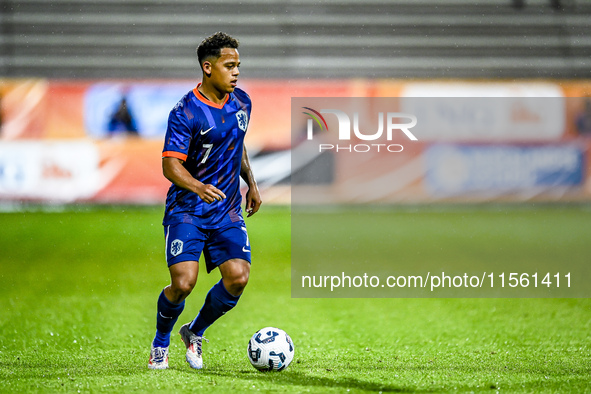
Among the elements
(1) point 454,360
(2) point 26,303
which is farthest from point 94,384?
(2) point 26,303

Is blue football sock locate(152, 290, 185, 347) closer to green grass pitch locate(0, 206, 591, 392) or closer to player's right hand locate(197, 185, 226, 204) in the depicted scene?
green grass pitch locate(0, 206, 591, 392)

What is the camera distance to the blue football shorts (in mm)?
4180

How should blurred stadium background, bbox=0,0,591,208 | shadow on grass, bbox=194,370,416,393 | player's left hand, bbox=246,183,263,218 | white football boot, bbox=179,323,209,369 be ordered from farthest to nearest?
blurred stadium background, bbox=0,0,591,208, player's left hand, bbox=246,183,263,218, white football boot, bbox=179,323,209,369, shadow on grass, bbox=194,370,416,393

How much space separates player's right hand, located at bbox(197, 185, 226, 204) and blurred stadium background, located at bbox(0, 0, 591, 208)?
31.5 ft

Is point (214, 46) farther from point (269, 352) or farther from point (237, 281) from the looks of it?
point (269, 352)

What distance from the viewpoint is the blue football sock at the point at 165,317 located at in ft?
14.1

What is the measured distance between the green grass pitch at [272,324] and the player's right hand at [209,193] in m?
0.96

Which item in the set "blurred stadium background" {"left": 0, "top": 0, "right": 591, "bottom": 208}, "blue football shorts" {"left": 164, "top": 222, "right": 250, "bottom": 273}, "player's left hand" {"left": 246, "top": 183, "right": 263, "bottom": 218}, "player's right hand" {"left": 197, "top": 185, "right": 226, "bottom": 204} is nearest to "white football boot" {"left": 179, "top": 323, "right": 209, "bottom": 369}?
"blue football shorts" {"left": 164, "top": 222, "right": 250, "bottom": 273}

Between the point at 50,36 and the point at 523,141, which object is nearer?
the point at 523,141

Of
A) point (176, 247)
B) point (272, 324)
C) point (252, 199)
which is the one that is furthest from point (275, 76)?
point (176, 247)

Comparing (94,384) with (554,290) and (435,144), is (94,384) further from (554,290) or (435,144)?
(435,144)

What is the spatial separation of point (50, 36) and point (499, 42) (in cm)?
1075

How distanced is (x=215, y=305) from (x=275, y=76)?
557 inches

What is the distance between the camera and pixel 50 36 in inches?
704
